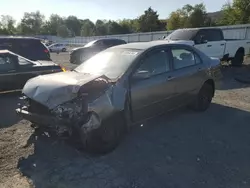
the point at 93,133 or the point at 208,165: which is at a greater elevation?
the point at 93,133

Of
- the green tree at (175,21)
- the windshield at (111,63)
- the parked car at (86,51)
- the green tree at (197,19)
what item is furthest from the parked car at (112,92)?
the green tree at (175,21)

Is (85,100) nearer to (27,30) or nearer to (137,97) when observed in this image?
(137,97)

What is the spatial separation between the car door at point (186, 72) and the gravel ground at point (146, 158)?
589mm

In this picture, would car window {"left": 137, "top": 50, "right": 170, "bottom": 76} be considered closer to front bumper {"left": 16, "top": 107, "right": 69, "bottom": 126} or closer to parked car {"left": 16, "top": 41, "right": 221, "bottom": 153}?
parked car {"left": 16, "top": 41, "right": 221, "bottom": 153}

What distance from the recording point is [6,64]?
8094 mm

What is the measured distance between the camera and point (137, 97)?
4.93m

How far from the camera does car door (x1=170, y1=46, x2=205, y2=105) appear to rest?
5923 millimetres

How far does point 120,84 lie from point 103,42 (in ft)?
45.9

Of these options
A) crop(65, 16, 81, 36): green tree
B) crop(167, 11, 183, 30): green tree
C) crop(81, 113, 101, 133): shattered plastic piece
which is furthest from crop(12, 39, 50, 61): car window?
crop(65, 16, 81, 36): green tree

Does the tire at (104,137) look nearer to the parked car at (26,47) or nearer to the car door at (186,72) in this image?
the car door at (186,72)

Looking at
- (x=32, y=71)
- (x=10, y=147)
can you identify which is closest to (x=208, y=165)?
(x=10, y=147)

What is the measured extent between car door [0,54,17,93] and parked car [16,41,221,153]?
319 centimetres

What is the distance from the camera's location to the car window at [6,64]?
802 cm

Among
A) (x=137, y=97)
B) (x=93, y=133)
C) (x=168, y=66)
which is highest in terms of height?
(x=168, y=66)
